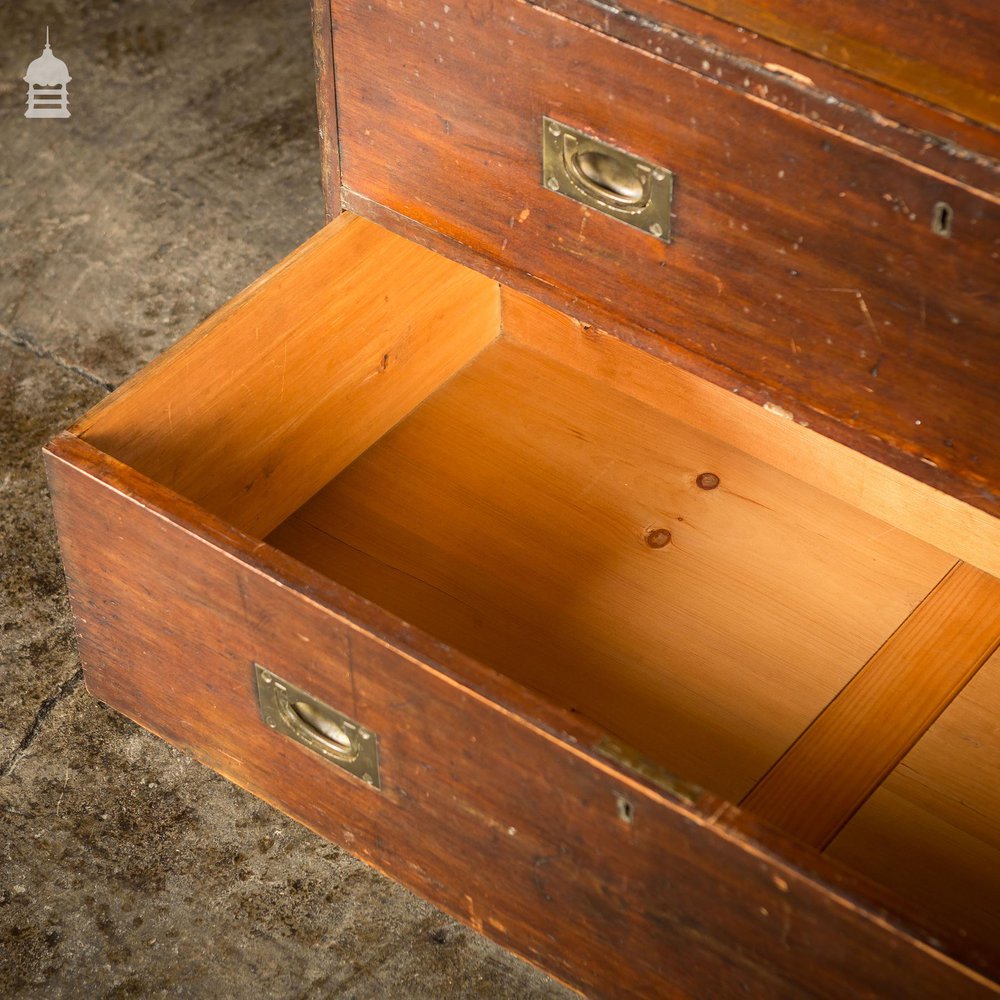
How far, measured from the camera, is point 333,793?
3.49 ft

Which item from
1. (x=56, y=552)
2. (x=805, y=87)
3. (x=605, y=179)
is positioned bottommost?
(x=56, y=552)

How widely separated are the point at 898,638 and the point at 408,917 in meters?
0.37

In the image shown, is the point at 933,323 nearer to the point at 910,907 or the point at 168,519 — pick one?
the point at 910,907

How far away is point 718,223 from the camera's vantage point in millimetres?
989

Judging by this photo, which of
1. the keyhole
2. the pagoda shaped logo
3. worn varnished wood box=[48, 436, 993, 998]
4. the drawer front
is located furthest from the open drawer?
the pagoda shaped logo

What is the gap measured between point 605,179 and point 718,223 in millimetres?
83

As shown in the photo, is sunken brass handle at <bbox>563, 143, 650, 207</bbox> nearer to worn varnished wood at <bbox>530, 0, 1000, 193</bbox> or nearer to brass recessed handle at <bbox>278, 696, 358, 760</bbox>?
worn varnished wood at <bbox>530, 0, 1000, 193</bbox>

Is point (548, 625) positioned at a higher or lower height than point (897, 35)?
lower

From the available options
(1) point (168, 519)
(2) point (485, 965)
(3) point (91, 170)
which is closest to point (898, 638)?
(2) point (485, 965)

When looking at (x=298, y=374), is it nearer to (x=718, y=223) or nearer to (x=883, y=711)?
(x=718, y=223)

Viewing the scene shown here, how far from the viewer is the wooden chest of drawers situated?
Answer: 896mm

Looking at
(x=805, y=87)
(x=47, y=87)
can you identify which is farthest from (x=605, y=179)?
(x=47, y=87)

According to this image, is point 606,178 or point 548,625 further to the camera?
point 548,625

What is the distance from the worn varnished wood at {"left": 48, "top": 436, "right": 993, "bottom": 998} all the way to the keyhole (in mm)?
306
